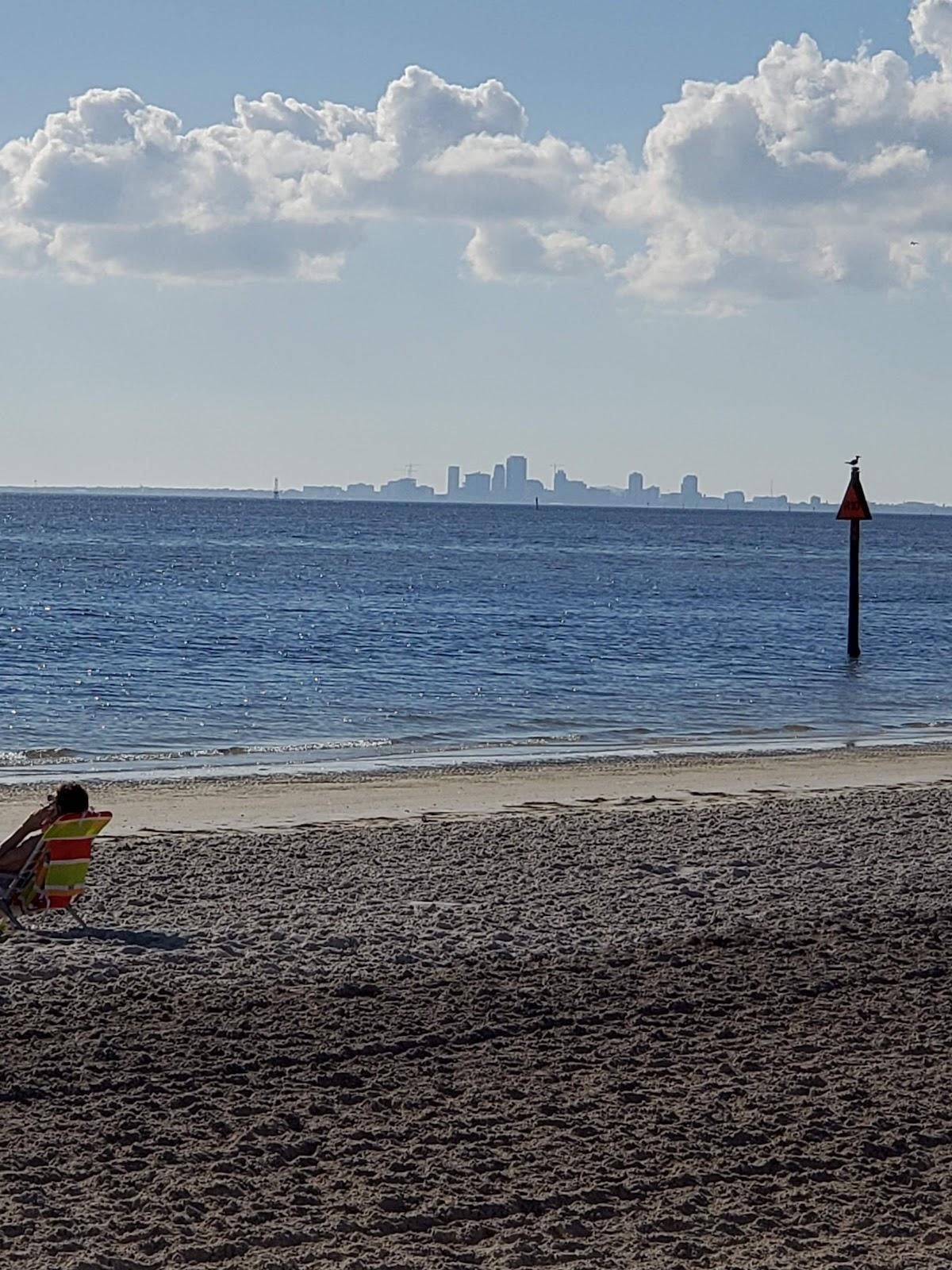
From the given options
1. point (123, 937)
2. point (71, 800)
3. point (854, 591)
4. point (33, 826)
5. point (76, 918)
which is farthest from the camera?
point (854, 591)

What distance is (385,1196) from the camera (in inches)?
240

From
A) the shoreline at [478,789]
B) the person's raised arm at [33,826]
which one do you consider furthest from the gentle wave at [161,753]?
the person's raised arm at [33,826]

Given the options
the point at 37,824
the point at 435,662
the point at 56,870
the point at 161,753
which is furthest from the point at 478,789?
the point at 435,662

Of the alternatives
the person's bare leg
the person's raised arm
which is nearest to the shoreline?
the person's raised arm

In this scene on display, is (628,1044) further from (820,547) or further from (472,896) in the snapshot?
(820,547)

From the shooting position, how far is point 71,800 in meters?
10.0

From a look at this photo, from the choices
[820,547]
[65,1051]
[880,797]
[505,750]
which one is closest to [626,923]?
[65,1051]

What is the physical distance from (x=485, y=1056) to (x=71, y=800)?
3438 mm

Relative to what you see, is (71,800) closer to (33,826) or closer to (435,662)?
(33,826)

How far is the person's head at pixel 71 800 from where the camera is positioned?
999cm

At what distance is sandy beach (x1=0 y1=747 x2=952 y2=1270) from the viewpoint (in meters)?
5.91

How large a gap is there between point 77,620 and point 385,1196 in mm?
39070

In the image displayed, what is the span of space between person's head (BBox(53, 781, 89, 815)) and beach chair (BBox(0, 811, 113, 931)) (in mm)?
30

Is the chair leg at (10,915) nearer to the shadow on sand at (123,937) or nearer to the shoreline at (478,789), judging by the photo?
the shadow on sand at (123,937)
